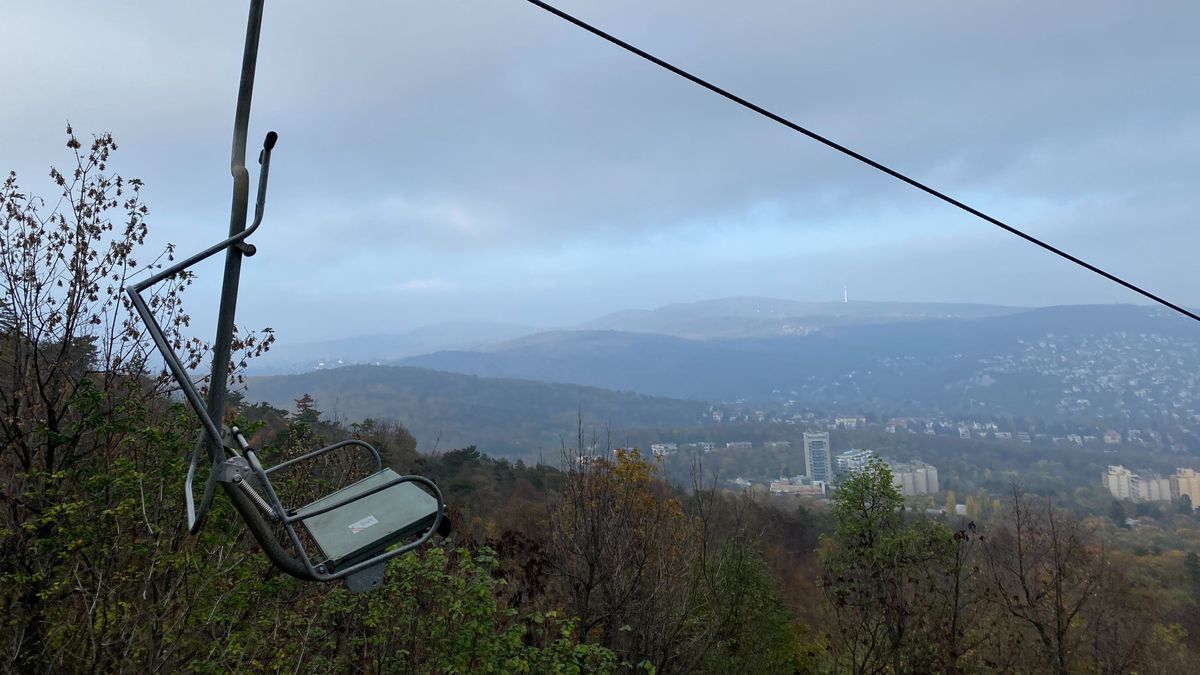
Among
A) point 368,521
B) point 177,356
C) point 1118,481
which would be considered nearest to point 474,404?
point 1118,481

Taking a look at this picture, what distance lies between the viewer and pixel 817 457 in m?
118

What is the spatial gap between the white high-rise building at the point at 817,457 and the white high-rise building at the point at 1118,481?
4031cm

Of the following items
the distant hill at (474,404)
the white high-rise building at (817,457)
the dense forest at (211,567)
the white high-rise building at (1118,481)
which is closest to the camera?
the dense forest at (211,567)

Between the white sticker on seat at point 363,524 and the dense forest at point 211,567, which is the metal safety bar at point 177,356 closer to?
the white sticker on seat at point 363,524

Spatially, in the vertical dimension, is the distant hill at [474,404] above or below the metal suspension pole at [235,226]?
below

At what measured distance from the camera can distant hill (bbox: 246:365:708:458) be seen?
12938cm

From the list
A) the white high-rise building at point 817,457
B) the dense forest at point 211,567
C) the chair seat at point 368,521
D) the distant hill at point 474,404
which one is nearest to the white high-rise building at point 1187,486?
the white high-rise building at point 817,457

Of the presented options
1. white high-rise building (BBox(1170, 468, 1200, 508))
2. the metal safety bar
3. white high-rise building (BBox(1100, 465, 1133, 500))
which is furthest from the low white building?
the metal safety bar

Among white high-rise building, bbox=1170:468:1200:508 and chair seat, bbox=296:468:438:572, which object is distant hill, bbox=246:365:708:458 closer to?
white high-rise building, bbox=1170:468:1200:508

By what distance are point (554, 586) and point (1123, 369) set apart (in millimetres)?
236958

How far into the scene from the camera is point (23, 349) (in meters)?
8.12

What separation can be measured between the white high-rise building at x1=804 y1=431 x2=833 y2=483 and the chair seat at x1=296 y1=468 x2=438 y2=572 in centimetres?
11949

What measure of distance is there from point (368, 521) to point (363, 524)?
21mm

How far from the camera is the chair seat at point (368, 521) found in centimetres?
206
